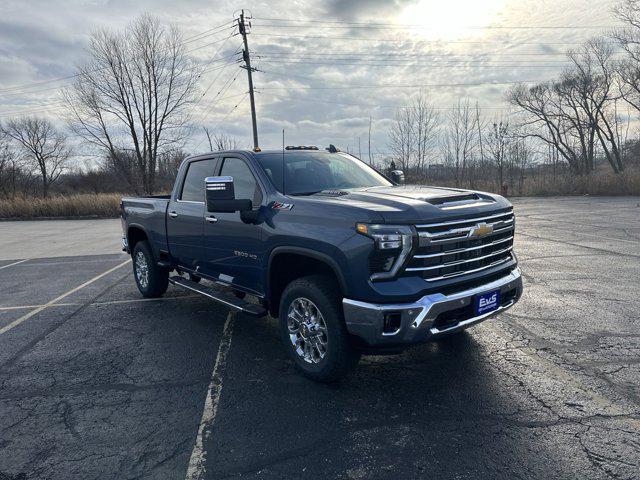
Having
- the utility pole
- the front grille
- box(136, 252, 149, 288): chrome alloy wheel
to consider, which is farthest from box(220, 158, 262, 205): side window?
the utility pole

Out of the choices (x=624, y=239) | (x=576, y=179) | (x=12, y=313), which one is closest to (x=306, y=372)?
(x=12, y=313)

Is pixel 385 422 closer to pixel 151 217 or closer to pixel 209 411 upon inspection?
pixel 209 411

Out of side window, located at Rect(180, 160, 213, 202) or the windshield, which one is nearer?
the windshield

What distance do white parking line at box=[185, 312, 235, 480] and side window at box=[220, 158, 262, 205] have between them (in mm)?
1611

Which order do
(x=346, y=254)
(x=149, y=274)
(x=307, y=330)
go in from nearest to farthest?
(x=346, y=254)
(x=307, y=330)
(x=149, y=274)

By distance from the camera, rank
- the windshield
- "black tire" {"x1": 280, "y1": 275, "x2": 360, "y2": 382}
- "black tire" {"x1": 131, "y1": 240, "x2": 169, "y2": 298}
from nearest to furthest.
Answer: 1. "black tire" {"x1": 280, "y1": 275, "x2": 360, "y2": 382}
2. the windshield
3. "black tire" {"x1": 131, "y1": 240, "x2": 169, "y2": 298}

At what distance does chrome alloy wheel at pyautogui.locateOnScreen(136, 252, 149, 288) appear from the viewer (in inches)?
267

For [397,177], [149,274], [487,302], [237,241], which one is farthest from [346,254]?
[149,274]

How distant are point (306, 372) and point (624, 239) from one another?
33.0 feet

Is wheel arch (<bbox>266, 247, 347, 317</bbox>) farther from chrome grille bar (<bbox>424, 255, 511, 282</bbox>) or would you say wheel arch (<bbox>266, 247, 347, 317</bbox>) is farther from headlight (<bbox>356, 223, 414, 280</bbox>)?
chrome grille bar (<bbox>424, 255, 511, 282</bbox>)

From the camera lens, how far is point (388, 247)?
10.5ft

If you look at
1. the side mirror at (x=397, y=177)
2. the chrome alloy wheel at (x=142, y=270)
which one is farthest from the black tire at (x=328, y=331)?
the chrome alloy wheel at (x=142, y=270)

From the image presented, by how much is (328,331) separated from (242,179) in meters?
2.01

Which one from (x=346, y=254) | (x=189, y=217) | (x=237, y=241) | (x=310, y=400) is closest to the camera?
(x=346, y=254)
